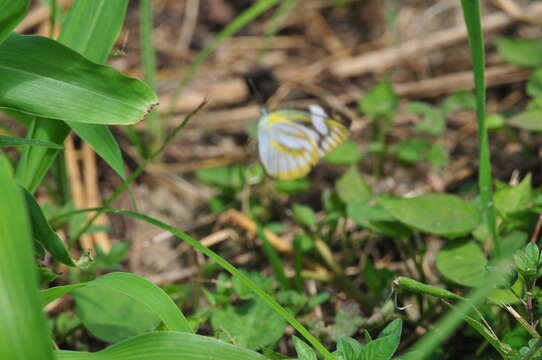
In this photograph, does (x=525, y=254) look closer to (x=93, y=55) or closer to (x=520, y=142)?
(x=93, y=55)

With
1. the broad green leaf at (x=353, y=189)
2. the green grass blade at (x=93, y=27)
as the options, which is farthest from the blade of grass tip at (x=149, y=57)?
the broad green leaf at (x=353, y=189)

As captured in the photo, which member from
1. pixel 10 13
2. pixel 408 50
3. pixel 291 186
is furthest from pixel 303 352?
pixel 408 50

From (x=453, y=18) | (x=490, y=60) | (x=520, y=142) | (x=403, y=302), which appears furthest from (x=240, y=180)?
(x=453, y=18)

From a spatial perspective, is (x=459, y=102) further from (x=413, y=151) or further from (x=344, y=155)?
(x=344, y=155)

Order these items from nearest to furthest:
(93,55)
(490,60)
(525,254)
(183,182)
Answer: (525,254), (93,55), (183,182), (490,60)

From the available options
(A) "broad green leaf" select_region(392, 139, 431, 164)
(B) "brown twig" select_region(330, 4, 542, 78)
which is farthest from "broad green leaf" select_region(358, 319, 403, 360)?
(B) "brown twig" select_region(330, 4, 542, 78)

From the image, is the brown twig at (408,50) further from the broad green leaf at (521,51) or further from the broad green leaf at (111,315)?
the broad green leaf at (111,315)

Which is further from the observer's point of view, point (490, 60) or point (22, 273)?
point (490, 60)
